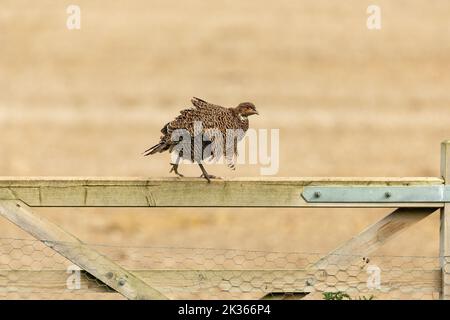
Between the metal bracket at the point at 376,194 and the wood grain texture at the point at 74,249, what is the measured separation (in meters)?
0.95

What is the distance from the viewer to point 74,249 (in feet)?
20.4

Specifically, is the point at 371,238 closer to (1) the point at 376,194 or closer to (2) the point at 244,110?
(1) the point at 376,194

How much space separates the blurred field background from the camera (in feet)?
45.1

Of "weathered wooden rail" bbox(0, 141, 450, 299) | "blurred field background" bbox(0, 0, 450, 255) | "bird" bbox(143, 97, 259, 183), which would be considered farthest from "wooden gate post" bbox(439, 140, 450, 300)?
"blurred field background" bbox(0, 0, 450, 255)

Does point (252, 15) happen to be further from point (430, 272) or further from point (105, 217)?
point (430, 272)

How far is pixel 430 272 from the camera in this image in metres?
6.36

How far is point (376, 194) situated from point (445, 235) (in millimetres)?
381

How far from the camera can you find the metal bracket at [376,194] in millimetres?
6254

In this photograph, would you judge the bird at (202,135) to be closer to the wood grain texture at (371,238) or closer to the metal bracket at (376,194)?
the metal bracket at (376,194)

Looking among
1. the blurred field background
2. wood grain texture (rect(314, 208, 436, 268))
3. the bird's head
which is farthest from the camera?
the blurred field background

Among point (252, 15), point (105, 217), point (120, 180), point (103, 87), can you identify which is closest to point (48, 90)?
point (103, 87)

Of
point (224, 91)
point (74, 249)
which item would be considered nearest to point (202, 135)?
point (74, 249)

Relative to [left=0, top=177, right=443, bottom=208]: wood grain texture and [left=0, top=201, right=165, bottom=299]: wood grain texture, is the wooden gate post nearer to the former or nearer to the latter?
[left=0, top=177, right=443, bottom=208]: wood grain texture

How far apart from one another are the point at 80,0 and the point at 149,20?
4.51 ft
